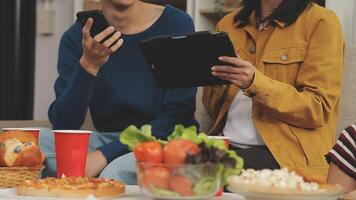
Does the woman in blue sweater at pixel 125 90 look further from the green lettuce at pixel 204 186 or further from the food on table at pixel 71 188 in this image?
the green lettuce at pixel 204 186

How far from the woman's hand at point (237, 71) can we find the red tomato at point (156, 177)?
68 cm

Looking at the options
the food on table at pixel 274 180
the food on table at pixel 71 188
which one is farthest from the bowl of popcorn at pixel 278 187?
the food on table at pixel 71 188

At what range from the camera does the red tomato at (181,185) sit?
85 centimetres

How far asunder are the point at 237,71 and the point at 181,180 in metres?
0.69

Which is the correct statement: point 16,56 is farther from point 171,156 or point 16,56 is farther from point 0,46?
point 171,156

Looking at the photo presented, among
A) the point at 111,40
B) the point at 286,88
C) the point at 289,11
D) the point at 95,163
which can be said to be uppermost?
the point at 289,11

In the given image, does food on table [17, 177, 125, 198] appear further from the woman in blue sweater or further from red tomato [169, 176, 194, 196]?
the woman in blue sweater

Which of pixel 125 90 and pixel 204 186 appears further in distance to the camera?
pixel 125 90

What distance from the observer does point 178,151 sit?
34.0 inches

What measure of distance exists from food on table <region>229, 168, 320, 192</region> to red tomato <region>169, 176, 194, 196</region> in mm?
88

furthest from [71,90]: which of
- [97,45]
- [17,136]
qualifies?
[17,136]

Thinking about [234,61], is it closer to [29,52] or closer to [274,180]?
[274,180]

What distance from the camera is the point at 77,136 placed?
1170 millimetres

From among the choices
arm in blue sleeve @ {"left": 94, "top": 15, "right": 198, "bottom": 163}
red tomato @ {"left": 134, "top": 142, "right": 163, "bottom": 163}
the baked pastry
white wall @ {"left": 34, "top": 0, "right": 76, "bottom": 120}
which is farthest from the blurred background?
red tomato @ {"left": 134, "top": 142, "right": 163, "bottom": 163}
